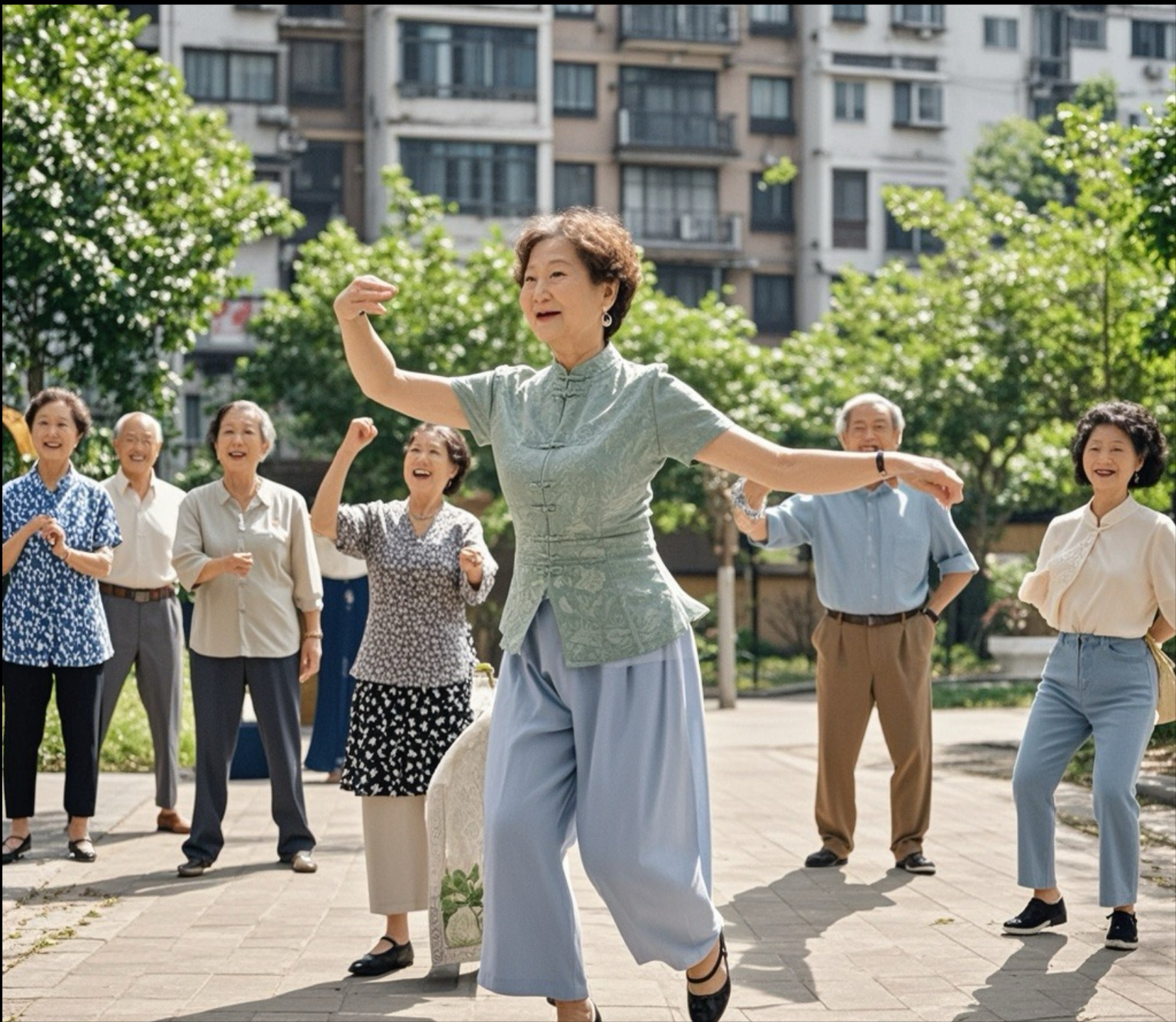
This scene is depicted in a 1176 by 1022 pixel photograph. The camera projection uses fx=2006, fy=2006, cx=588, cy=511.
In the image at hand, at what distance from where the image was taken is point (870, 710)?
30.3 feet

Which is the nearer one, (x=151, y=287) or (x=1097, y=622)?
(x=1097, y=622)

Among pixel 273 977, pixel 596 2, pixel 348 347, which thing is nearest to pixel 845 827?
pixel 273 977

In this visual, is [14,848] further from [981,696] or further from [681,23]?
[681,23]

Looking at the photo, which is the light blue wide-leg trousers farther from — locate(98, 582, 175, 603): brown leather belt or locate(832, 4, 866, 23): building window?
locate(832, 4, 866, 23): building window

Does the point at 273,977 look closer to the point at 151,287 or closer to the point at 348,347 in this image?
the point at 348,347

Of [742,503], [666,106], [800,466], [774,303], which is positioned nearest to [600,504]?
[800,466]

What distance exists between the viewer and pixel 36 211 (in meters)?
17.6

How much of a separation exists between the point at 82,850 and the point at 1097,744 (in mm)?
4725

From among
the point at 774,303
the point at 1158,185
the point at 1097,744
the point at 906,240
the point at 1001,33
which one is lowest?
the point at 1097,744

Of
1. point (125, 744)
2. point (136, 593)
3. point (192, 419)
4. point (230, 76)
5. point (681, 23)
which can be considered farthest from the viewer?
point (681, 23)

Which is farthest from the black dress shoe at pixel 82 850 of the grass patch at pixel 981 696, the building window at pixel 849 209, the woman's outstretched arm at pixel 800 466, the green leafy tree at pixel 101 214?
the building window at pixel 849 209

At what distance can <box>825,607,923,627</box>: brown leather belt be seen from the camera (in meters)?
9.22

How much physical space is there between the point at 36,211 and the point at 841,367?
74.6 feet

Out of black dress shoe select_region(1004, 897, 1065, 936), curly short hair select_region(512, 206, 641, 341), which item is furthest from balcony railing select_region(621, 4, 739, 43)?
curly short hair select_region(512, 206, 641, 341)
